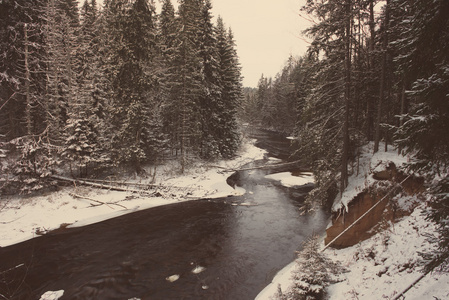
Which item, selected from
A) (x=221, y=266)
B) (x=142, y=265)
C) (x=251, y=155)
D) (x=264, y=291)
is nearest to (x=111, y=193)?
(x=142, y=265)

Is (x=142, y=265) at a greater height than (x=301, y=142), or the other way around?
(x=301, y=142)

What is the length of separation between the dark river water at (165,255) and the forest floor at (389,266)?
2.09 metres

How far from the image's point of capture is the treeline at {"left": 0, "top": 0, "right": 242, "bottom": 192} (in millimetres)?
18391

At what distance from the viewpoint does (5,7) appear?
18.1m

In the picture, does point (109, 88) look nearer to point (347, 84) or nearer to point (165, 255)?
point (165, 255)

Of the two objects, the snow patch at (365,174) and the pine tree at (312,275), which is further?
the snow patch at (365,174)

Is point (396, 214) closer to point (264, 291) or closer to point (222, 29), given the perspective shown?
point (264, 291)

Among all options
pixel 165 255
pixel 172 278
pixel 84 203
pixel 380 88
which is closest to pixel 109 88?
pixel 84 203

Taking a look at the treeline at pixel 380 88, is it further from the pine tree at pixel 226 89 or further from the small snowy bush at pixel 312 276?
the pine tree at pixel 226 89

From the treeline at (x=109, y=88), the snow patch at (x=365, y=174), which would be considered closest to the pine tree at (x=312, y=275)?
the snow patch at (x=365, y=174)

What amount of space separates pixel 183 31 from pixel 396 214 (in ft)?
77.4

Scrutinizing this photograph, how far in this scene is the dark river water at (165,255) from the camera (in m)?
10.1

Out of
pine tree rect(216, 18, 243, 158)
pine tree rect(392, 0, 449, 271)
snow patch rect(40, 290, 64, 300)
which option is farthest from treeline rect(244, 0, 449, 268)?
pine tree rect(216, 18, 243, 158)

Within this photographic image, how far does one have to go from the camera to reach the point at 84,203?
18.3 m
